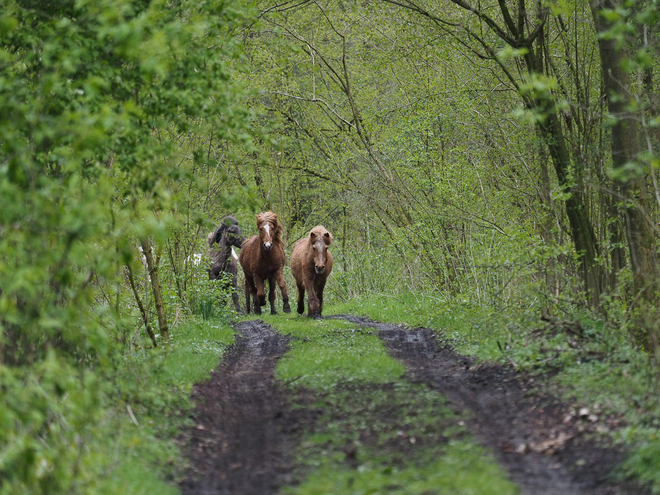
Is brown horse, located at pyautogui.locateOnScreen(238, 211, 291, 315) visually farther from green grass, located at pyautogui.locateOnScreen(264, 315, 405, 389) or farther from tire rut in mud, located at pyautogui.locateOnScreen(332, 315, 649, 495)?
tire rut in mud, located at pyautogui.locateOnScreen(332, 315, 649, 495)

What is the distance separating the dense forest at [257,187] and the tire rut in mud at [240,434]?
0.43 meters

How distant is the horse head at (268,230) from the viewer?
17.7 meters

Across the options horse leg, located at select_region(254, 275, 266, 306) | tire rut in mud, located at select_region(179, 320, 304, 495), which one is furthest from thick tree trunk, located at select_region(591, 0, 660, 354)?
horse leg, located at select_region(254, 275, 266, 306)

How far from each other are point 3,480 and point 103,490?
0.75 meters

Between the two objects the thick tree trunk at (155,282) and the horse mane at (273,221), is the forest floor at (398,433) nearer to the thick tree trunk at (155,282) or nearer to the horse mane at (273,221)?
the thick tree trunk at (155,282)

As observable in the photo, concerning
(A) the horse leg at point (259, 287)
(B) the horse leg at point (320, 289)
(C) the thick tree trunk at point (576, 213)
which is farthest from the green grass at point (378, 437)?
(A) the horse leg at point (259, 287)

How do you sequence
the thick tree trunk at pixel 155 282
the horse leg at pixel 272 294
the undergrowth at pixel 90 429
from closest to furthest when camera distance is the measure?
the undergrowth at pixel 90 429 < the thick tree trunk at pixel 155 282 < the horse leg at pixel 272 294

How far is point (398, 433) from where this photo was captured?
688 centimetres

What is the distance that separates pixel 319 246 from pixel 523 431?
394 inches

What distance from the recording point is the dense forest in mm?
5273

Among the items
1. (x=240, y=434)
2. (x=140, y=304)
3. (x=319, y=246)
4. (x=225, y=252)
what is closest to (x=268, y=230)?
(x=319, y=246)

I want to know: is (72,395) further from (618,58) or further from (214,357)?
(618,58)

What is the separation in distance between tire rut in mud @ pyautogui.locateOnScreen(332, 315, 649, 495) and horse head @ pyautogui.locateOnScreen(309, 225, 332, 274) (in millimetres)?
5974

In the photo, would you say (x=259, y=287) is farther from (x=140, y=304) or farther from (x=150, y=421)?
(x=150, y=421)
